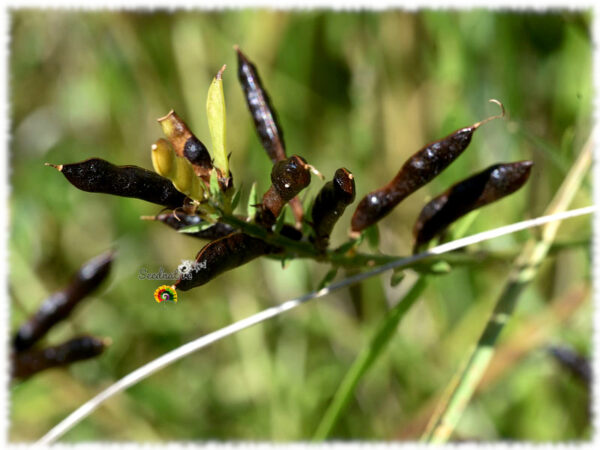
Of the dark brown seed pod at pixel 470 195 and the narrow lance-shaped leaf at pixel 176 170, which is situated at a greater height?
the narrow lance-shaped leaf at pixel 176 170

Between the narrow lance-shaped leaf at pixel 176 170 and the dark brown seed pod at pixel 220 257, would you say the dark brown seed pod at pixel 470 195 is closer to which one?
the dark brown seed pod at pixel 220 257

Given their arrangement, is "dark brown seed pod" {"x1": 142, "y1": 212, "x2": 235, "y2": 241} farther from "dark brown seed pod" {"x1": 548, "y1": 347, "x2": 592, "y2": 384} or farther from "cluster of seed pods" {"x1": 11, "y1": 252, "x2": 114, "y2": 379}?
"dark brown seed pod" {"x1": 548, "y1": 347, "x2": 592, "y2": 384}

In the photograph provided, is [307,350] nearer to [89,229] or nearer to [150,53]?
[89,229]

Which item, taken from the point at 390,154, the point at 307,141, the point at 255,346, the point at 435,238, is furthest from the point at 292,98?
the point at 435,238

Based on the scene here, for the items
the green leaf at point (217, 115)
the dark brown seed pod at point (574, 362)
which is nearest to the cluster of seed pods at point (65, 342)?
the green leaf at point (217, 115)

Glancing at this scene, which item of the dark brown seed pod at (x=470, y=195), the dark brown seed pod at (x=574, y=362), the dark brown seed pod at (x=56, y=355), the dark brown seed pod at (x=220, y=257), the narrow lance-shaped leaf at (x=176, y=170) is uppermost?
the narrow lance-shaped leaf at (x=176, y=170)

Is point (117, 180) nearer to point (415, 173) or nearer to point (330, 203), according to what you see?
point (330, 203)

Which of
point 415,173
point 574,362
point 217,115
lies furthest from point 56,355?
point 574,362

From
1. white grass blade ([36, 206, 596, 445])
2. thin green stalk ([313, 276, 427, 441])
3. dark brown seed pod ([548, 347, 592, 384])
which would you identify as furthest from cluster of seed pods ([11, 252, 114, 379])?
dark brown seed pod ([548, 347, 592, 384])
